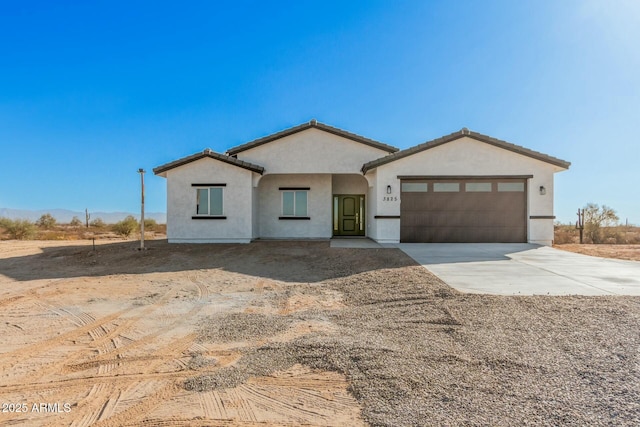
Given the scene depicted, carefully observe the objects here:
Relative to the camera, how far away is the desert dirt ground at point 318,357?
3.00m

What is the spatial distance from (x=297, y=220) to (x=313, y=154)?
3391mm

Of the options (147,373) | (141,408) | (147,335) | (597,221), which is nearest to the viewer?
(141,408)

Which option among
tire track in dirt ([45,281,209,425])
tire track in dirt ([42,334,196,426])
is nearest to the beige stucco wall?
tire track in dirt ([45,281,209,425])

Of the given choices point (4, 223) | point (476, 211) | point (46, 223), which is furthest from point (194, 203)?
point (46, 223)

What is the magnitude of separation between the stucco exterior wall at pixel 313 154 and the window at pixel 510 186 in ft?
17.2

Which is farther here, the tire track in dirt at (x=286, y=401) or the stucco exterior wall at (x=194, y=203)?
the stucco exterior wall at (x=194, y=203)

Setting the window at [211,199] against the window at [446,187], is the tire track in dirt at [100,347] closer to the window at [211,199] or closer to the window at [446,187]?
the window at [211,199]

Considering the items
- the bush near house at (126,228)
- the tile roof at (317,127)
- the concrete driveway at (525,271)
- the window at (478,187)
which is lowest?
the concrete driveway at (525,271)

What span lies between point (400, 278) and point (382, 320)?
2724 millimetres

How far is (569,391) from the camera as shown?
3174 millimetres

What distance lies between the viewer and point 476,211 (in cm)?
1456

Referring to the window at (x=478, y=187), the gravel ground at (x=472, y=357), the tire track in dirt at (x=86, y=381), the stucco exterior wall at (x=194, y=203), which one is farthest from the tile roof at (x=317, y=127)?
the tire track in dirt at (x=86, y=381)

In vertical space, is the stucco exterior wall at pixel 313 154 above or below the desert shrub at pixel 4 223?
above

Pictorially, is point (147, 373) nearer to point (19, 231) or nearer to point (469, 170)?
point (469, 170)
